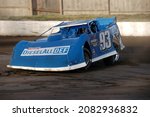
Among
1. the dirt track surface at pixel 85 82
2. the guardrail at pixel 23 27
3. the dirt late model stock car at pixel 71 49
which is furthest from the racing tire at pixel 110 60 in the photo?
the guardrail at pixel 23 27

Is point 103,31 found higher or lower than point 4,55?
higher

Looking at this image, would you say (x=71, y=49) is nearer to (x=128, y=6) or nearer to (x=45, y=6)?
(x=128, y=6)

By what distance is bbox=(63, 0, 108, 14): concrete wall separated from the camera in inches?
1228

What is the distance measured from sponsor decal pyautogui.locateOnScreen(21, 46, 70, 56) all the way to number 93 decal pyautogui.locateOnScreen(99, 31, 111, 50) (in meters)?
1.56

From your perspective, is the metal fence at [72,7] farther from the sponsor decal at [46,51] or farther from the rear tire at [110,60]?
the sponsor decal at [46,51]

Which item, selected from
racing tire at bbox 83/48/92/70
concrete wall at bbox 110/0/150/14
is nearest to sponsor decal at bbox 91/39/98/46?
racing tire at bbox 83/48/92/70

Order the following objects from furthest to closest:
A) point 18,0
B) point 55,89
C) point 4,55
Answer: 1. point 18,0
2. point 4,55
3. point 55,89

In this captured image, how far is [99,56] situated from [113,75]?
1352 millimetres

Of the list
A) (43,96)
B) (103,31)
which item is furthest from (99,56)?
(43,96)

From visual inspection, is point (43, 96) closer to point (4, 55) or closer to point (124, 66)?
point (124, 66)

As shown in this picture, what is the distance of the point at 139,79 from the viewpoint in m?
12.3

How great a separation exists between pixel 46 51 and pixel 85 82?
2046 mm

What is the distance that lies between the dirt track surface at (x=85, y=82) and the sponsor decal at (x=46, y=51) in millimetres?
528

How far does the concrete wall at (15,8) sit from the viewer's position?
3191 centimetres
